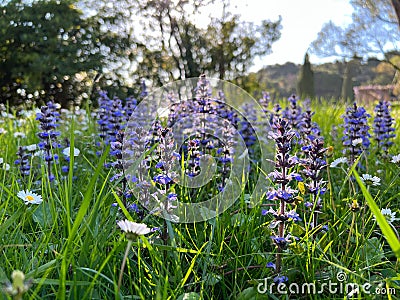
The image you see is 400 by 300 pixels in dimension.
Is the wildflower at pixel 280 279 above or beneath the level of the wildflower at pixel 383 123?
beneath

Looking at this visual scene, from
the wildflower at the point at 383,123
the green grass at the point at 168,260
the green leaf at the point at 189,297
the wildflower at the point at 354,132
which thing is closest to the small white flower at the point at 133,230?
the green grass at the point at 168,260

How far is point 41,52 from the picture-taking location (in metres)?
14.2

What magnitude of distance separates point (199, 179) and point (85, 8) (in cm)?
1459

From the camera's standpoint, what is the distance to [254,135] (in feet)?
14.2

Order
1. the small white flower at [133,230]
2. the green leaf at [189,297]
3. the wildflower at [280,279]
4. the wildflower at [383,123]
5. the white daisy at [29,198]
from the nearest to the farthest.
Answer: the small white flower at [133,230], the green leaf at [189,297], the wildflower at [280,279], the white daisy at [29,198], the wildflower at [383,123]

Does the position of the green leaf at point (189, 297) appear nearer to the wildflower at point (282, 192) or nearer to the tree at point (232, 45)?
the wildflower at point (282, 192)

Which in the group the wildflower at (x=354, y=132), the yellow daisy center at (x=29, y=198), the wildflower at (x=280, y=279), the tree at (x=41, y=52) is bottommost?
the wildflower at (x=280, y=279)

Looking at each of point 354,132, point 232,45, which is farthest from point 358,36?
point 354,132

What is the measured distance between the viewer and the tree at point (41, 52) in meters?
13.8

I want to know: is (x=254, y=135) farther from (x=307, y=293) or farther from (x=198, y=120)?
(x=307, y=293)

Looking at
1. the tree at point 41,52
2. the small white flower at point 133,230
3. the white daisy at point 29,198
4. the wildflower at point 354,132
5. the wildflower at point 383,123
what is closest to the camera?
the small white flower at point 133,230

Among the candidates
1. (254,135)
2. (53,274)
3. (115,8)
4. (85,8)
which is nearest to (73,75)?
(85,8)

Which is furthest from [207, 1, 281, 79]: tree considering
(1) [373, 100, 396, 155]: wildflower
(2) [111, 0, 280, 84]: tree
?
(1) [373, 100, 396, 155]: wildflower

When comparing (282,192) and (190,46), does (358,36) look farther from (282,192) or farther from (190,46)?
(282,192)
